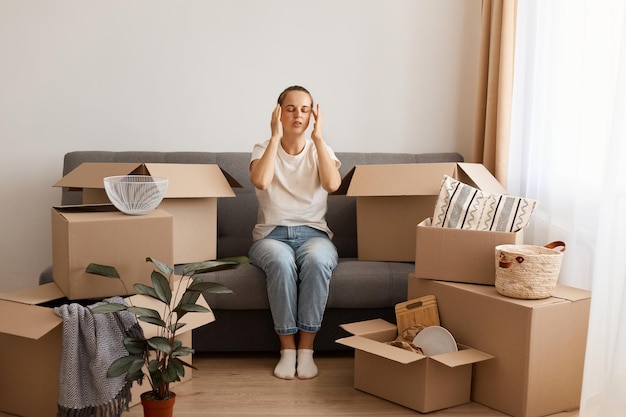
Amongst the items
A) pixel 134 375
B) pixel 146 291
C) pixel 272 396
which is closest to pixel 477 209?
pixel 272 396

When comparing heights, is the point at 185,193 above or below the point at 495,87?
below

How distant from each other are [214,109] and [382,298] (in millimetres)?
1426

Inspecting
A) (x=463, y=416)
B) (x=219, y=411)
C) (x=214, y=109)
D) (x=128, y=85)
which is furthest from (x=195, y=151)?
(x=463, y=416)

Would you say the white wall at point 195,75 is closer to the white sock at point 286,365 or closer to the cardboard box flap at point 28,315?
the white sock at point 286,365

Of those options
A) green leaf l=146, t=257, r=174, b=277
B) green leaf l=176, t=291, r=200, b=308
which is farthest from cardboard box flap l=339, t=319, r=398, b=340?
green leaf l=146, t=257, r=174, b=277

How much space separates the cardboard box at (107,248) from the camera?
7.43 feet

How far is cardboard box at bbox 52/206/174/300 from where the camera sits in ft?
7.43

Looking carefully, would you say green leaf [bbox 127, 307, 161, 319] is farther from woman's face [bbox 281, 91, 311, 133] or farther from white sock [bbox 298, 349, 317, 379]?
woman's face [bbox 281, 91, 311, 133]

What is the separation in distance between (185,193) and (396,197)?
2.86 ft

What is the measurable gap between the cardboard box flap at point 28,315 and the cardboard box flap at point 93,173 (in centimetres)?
68

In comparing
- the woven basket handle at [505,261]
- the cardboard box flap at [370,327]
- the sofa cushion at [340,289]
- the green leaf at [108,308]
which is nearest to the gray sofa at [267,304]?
the sofa cushion at [340,289]

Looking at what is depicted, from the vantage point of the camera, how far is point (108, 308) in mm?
2053

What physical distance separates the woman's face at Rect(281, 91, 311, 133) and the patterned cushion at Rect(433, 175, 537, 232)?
0.65 metres

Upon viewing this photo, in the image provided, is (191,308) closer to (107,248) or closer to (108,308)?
(108,308)
